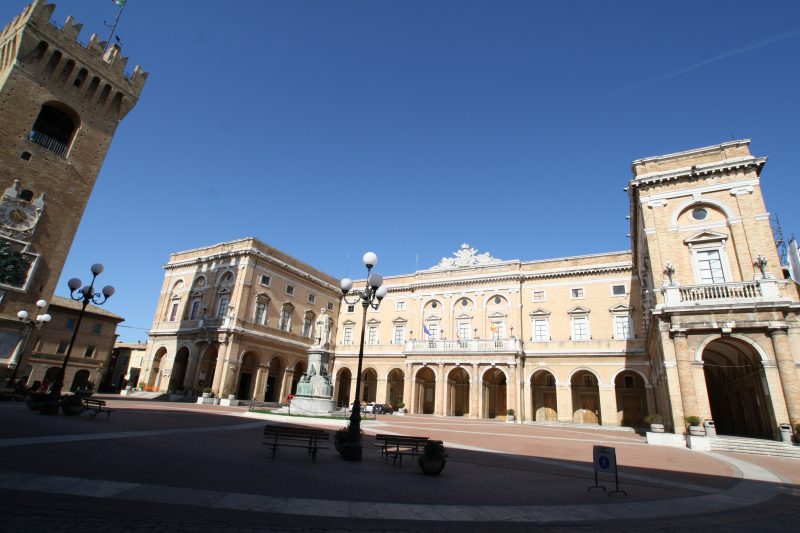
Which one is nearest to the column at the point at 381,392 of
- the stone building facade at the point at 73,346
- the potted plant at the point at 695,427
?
the potted plant at the point at 695,427

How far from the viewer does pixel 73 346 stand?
39.8 metres

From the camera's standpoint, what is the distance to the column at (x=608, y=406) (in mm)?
31891

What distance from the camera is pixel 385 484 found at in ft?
24.7

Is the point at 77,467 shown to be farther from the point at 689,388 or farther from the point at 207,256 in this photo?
the point at 207,256

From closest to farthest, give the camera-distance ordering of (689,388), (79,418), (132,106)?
(79,418), (689,388), (132,106)

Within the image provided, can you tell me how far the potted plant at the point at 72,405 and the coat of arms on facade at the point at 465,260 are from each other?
32931 millimetres

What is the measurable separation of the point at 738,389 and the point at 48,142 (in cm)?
4526

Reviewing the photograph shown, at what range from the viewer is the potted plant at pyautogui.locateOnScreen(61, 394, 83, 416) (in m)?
14.2

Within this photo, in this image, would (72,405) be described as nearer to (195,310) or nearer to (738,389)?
(195,310)

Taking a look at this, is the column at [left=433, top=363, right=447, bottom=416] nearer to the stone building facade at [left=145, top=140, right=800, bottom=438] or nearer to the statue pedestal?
the stone building facade at [left=145, top=140, right=800, bottom=438]

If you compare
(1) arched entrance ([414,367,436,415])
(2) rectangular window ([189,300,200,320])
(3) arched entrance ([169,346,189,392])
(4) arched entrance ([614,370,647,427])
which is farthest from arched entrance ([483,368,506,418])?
(2) rectangular window ([189,300,200,320])

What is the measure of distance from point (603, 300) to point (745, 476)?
26.0 metres

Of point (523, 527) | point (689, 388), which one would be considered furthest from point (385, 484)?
point (689, 388)

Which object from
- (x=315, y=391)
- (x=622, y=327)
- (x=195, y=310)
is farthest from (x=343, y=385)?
(x=622, y=327)
